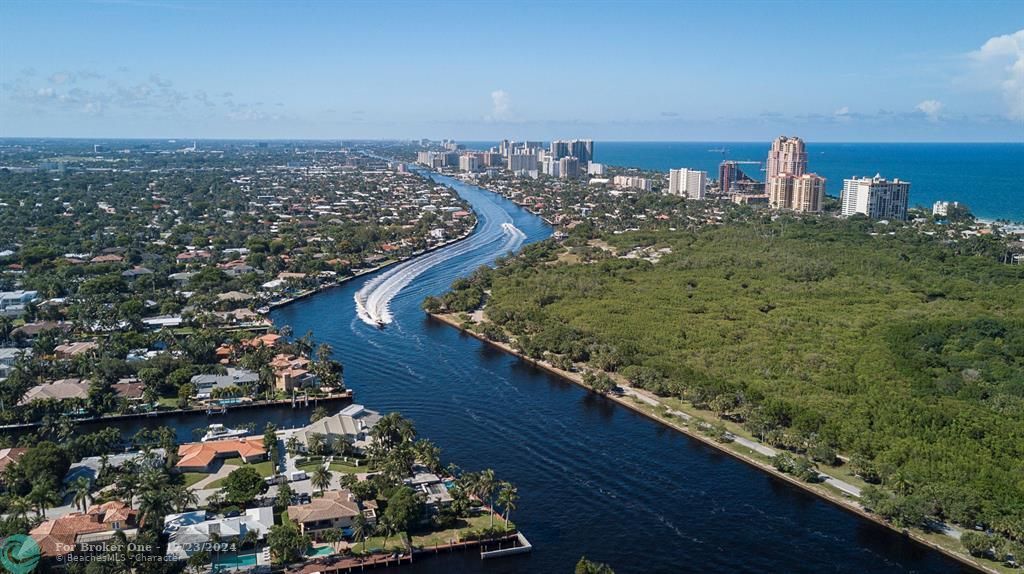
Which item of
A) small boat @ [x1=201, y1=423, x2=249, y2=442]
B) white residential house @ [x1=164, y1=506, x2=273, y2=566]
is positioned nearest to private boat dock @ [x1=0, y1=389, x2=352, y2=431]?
small boat @ [x1=201, y1=423, x2=249, y2=442]

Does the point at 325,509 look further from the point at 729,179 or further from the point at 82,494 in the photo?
the point at 729,179

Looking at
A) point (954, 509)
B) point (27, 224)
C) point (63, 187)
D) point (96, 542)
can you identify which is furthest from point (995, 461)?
point (63, 187)

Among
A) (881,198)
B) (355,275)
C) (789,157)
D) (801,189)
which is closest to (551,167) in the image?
(789,157)

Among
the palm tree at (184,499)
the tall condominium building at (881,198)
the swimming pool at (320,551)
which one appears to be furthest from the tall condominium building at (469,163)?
the swimming pool at (320,551)

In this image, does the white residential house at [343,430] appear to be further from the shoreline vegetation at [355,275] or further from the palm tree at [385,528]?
the shoreline vegetation at [355,275]

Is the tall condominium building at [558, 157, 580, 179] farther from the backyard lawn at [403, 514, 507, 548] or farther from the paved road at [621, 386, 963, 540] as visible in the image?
the backyard lawn at [403, 514, 507, 548]

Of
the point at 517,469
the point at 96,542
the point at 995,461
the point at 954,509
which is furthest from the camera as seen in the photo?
the point at 517,469

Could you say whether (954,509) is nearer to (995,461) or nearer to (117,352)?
(995,461)
